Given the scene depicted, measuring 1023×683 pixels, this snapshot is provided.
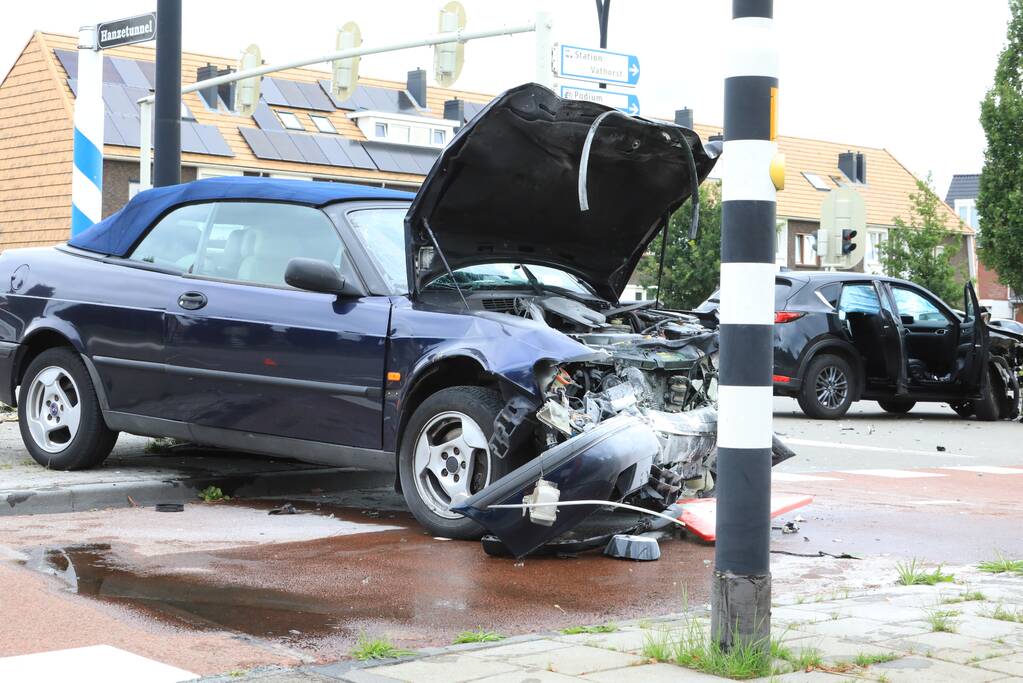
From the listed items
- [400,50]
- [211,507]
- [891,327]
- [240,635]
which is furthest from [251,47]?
[240,635]

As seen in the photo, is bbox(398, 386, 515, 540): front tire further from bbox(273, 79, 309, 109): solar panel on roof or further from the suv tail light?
bbox(273, 79, 309, 109): solar panel on roof

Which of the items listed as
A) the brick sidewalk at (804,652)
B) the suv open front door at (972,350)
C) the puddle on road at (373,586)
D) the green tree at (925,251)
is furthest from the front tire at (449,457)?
the green tree at (925,251)

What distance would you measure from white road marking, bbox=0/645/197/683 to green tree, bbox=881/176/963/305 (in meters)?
32.0

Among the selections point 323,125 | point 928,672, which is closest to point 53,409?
point 928,672

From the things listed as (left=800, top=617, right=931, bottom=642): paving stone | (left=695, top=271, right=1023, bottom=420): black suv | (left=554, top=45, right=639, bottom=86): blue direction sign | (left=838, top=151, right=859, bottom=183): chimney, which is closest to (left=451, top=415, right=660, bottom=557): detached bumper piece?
(left=800, top=617, right=931, bottom=642): paving stone

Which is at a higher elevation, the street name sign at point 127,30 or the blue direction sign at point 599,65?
the blue direction sign at point 599,65

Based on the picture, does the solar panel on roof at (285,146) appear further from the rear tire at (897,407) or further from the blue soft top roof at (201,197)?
the blue soft top roof at (201,197)

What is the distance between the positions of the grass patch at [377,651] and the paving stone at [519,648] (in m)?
0.23

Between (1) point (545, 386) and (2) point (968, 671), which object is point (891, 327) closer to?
(1) point (545, 386)

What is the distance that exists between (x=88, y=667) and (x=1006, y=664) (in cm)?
281

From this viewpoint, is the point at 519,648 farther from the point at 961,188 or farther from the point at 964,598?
the point at 961,188

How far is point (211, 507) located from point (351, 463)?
3.40ft

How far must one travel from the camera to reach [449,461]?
6.93m

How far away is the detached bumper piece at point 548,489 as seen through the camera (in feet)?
20.6
